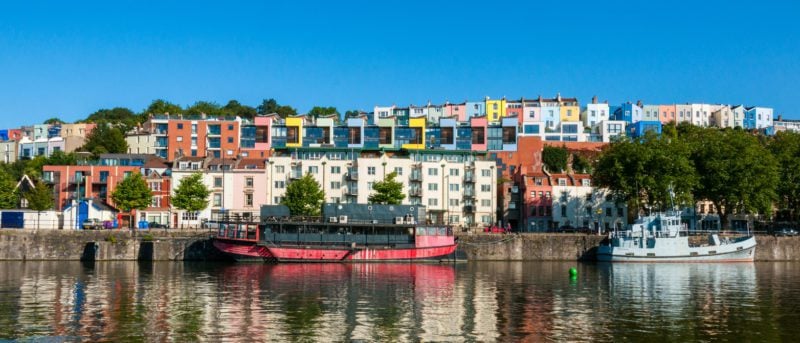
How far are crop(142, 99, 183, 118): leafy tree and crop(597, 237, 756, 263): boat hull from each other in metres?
110

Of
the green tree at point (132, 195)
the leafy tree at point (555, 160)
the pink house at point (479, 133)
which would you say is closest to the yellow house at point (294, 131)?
the pink house at point (479, 133)

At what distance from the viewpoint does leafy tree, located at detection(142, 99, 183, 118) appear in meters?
172

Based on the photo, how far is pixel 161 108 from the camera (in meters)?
175

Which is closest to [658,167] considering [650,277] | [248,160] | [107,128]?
[650,277]

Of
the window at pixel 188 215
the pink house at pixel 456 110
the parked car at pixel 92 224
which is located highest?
the pink house at pixel 456 110

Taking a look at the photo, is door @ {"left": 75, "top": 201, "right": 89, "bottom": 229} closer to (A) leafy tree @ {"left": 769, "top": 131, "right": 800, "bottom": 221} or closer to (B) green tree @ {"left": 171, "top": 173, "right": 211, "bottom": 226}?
(B) green tree @ {"left": 171, "top": 173, "right": 211, "bottom": 226}

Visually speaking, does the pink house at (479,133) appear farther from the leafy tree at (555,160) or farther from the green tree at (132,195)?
the green tree at (132,195)

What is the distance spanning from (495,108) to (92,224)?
106420mm

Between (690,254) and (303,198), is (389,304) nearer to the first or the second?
(690,254)

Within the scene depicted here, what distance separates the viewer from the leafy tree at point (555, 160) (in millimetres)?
138000

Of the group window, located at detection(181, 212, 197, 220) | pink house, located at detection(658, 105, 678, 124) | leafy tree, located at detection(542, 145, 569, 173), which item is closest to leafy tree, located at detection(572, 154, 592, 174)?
leafy tree, located at detection(542, 145, 569, 173)

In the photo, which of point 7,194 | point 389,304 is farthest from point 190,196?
point 389,304

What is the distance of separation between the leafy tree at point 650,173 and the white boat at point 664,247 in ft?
19.4

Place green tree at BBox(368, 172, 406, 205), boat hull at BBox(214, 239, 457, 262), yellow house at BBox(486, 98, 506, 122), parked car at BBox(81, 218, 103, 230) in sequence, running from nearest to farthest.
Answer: boat hull at BBox(214, 239, 457, 262), parked car at BBox(81, 218, 103, 230), green tree at BBox(368, 172, 406, 205), yellow house at BBox(486, 98, 506, 122)
